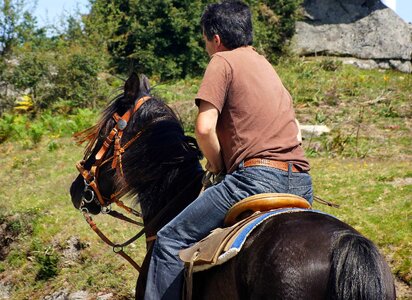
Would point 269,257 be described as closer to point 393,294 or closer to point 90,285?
point 393,294

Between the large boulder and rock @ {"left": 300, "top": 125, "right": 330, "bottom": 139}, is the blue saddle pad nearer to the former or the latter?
rock @ {"left": 300, "top": 125, "right": 330, "bottom": 139}

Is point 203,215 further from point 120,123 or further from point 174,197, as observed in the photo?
point 120,123

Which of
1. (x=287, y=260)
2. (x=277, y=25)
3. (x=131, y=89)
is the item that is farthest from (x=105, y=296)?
(x=277, y=25)

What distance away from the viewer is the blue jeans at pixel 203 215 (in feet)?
12.7

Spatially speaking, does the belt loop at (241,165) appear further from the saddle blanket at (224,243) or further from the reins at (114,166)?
the reins at (114,166)

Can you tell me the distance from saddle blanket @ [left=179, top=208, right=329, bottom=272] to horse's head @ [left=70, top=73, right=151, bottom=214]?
1.18 m

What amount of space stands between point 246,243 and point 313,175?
6.17 metres

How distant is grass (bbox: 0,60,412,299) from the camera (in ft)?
24.2

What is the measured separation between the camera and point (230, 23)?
4098 mm

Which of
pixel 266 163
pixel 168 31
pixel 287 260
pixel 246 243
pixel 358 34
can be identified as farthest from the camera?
pixel 168 31

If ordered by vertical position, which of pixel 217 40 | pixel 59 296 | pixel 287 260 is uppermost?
pixel 217 40

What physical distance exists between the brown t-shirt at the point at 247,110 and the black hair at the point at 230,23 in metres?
0.13

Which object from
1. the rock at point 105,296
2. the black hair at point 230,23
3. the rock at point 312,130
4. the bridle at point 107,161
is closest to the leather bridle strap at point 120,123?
the bridle at point 107,161

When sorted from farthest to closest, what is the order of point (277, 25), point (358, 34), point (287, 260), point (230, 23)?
point (277, 25), point (358, 34), point (230, 23), point (287, 260)
